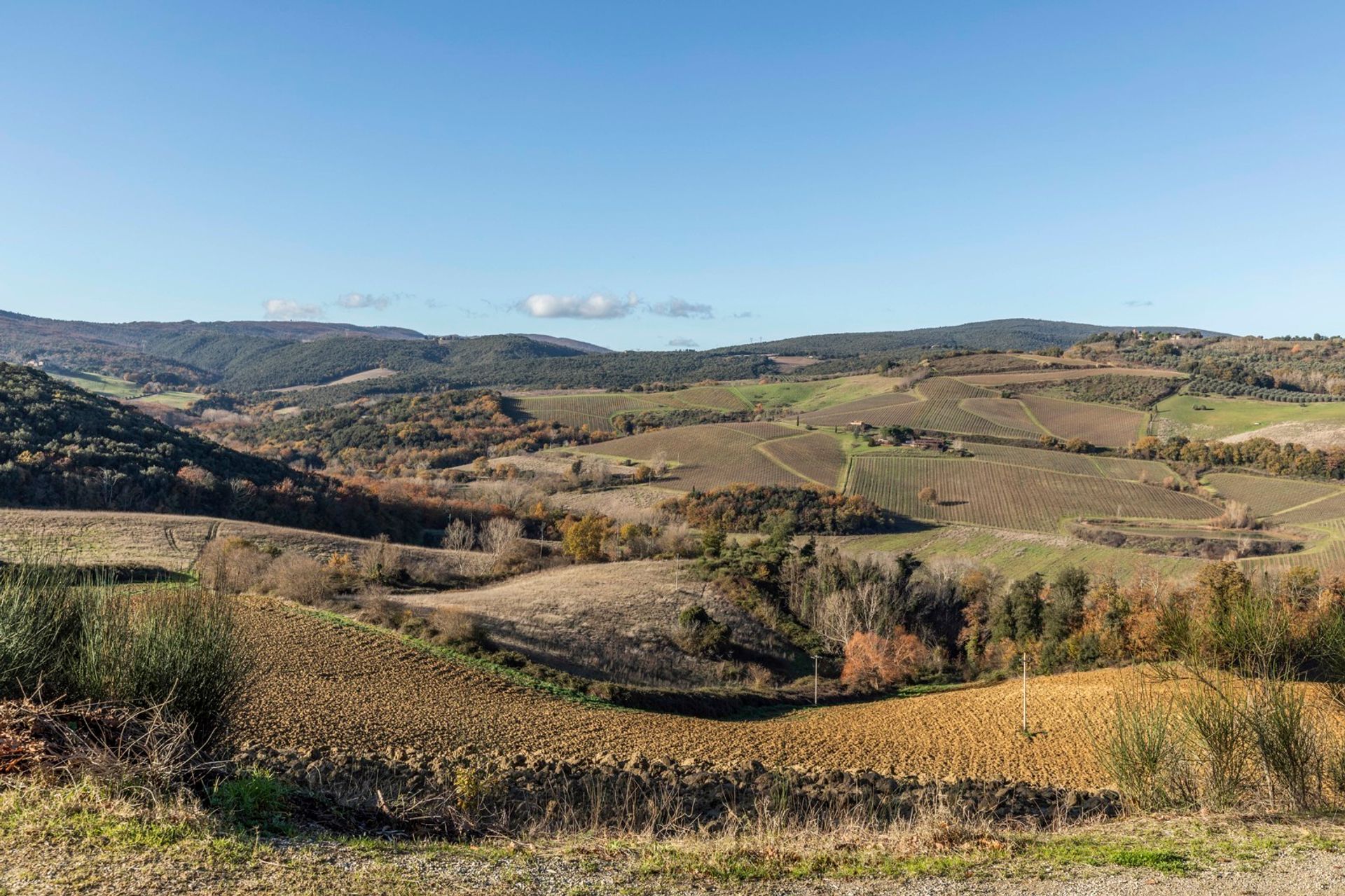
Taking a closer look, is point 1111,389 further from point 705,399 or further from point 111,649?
point 111,649

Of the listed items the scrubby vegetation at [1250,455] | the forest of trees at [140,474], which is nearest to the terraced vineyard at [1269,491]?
the scrubby vegetation at [1250,455]

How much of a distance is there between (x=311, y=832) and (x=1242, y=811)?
13.9 metres

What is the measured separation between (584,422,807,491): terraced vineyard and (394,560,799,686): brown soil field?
39127mm

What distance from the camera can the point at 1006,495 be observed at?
271 ft

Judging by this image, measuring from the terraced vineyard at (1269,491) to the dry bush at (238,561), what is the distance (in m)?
79.6

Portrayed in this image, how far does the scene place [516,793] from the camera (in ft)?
54.2

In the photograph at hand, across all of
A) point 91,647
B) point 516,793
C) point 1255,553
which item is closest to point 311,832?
point 91,647

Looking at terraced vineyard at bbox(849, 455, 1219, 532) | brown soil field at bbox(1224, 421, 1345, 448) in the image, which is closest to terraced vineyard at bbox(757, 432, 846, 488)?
terraced vineyard at bbox(849, 455, 1219, 532)

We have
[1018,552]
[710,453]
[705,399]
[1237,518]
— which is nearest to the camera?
[1018,552]

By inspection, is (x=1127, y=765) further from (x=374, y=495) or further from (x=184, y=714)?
(x=374, y=495)

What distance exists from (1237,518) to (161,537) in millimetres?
81477

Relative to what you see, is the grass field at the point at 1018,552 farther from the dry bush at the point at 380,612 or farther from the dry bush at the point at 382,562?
the dry bush at the point at 380,612

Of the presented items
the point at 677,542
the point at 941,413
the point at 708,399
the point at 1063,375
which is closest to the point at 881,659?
the point at 677,542

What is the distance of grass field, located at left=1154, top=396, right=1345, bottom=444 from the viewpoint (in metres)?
92.1
